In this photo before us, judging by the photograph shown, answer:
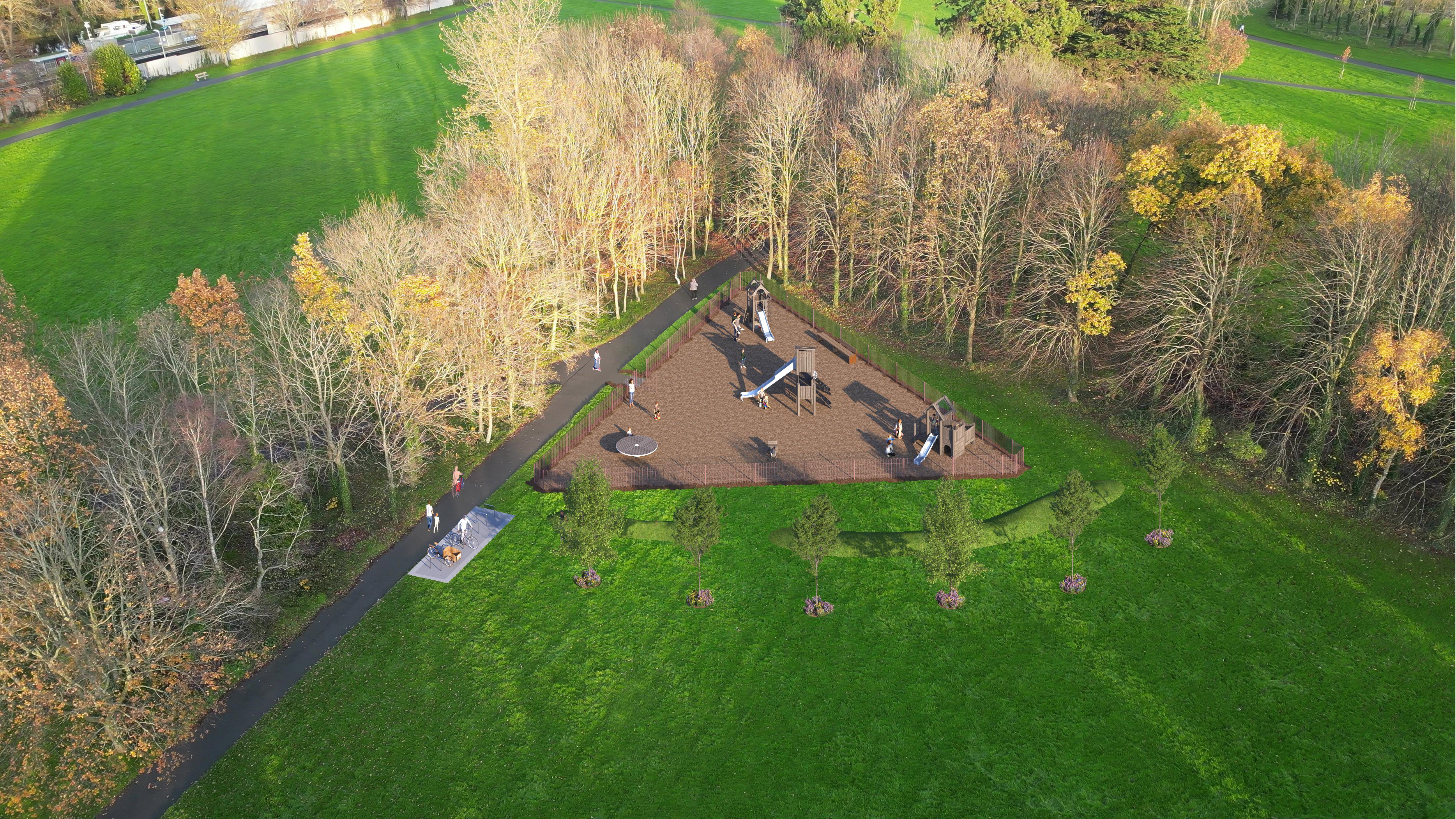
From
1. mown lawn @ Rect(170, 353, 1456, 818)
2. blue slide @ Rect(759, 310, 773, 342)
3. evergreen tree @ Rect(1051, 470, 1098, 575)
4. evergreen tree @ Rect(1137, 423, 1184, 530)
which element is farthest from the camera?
blue slide @ Rect(759, 310, 773, 342)

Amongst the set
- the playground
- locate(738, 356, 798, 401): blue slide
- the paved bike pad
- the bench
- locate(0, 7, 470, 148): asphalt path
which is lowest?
the paved bike pad

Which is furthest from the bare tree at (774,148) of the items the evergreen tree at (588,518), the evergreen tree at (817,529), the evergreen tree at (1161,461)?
the evergreen tree at (1161,461)

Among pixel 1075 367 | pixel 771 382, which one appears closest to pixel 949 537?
pixel 771 382

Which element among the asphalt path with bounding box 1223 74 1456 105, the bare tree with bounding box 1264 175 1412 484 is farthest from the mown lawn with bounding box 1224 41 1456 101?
the bare tree with bounding box 1264 175 1412 484

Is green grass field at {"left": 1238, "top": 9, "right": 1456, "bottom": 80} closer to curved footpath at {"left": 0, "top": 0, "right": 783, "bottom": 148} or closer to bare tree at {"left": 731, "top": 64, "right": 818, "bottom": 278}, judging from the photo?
curved footpath at {"left": 0, "top": 0, "right": 783, "bottom": 148}

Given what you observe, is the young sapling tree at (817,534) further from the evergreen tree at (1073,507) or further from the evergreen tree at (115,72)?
the evergreen tree at (115,72)

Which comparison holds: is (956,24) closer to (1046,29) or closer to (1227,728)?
(1046,29)

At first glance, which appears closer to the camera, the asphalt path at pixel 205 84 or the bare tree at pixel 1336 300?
the bare tree at pixel 1336 300
